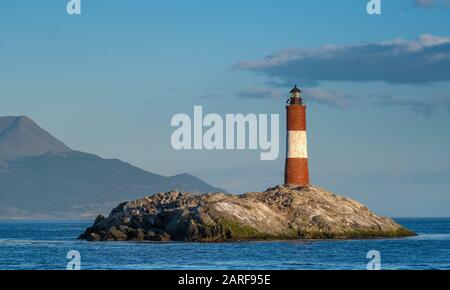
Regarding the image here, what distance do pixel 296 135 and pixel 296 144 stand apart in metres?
0.81

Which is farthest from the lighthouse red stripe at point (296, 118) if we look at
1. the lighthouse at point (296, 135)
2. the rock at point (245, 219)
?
the rock at point (245, 219)

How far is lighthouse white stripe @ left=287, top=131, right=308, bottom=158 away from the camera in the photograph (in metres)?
88.1

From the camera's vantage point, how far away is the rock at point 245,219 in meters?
83.9

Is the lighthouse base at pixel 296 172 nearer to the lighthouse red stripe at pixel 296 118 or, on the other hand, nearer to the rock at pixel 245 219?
the rock at pixel 245 219

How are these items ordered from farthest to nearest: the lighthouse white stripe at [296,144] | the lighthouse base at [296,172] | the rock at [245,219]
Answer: the lighthouse base at [296,172] < the lighthouse white stripe at [296,144] < the rock at [245,219]

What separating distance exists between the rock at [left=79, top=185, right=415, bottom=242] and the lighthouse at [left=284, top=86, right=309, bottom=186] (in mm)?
2694

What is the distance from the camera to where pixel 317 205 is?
8962cm

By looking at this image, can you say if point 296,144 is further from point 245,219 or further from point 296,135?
point 245,219

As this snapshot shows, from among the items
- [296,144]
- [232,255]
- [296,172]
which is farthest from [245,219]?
[232,255]

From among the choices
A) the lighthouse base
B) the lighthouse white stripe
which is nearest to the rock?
the lighthouse base

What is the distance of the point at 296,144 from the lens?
88312mm
